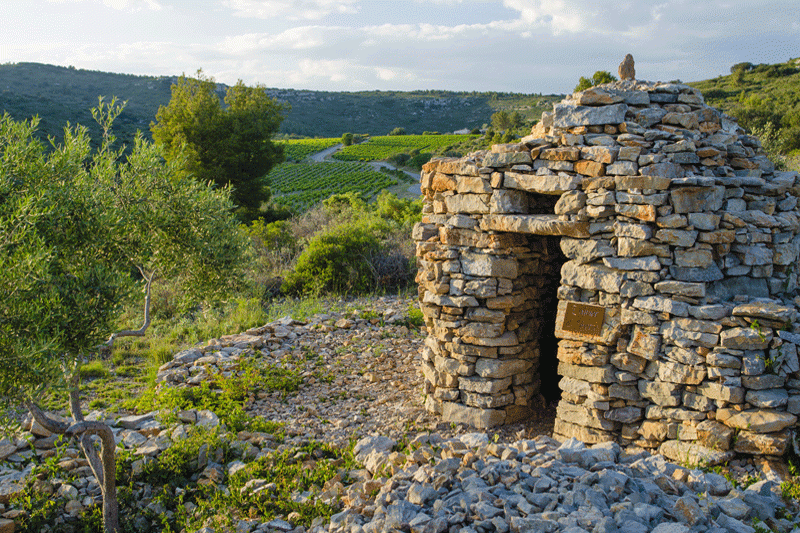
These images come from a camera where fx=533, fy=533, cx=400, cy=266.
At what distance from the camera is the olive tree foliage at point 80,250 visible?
3635mm

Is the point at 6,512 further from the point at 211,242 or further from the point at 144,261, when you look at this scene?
the point at 211,242

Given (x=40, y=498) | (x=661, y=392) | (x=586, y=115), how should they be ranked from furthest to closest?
(x=586, y=115), (x=661, y=392), (x=40, y=498)

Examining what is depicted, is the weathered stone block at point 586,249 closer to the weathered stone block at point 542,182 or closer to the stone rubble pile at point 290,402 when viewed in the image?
the weathered stone block at point 542,182

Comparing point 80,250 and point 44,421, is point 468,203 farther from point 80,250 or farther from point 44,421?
point 44,421

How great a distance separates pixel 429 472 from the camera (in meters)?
4.16

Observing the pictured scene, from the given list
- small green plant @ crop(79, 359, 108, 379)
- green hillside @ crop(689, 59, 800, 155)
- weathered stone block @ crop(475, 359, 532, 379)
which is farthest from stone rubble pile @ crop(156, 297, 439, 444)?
green hillside @ crop(689, 59, 800, 155)

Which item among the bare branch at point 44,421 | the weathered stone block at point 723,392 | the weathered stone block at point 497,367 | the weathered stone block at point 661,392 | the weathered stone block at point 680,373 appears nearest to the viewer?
the bare branch at point 44,421

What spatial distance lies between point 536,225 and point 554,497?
8.85ft

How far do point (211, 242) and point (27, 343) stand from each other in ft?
6.45

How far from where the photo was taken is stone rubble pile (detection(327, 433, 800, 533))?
3.44 m

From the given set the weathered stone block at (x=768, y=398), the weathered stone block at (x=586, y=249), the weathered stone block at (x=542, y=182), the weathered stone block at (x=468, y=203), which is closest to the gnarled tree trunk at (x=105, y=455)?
the weathered stone block at (x=468, y=203)

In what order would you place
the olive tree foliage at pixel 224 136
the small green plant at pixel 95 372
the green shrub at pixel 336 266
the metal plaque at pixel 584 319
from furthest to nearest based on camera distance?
the olive tree foliage at pixel 224 136
the green shrub at pixel 336 266
the small green plant at pixel 95 372
the metal plaque at pixel 584 319

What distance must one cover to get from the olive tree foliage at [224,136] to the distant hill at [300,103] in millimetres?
8492

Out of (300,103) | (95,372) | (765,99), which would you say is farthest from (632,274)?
(300,103)
